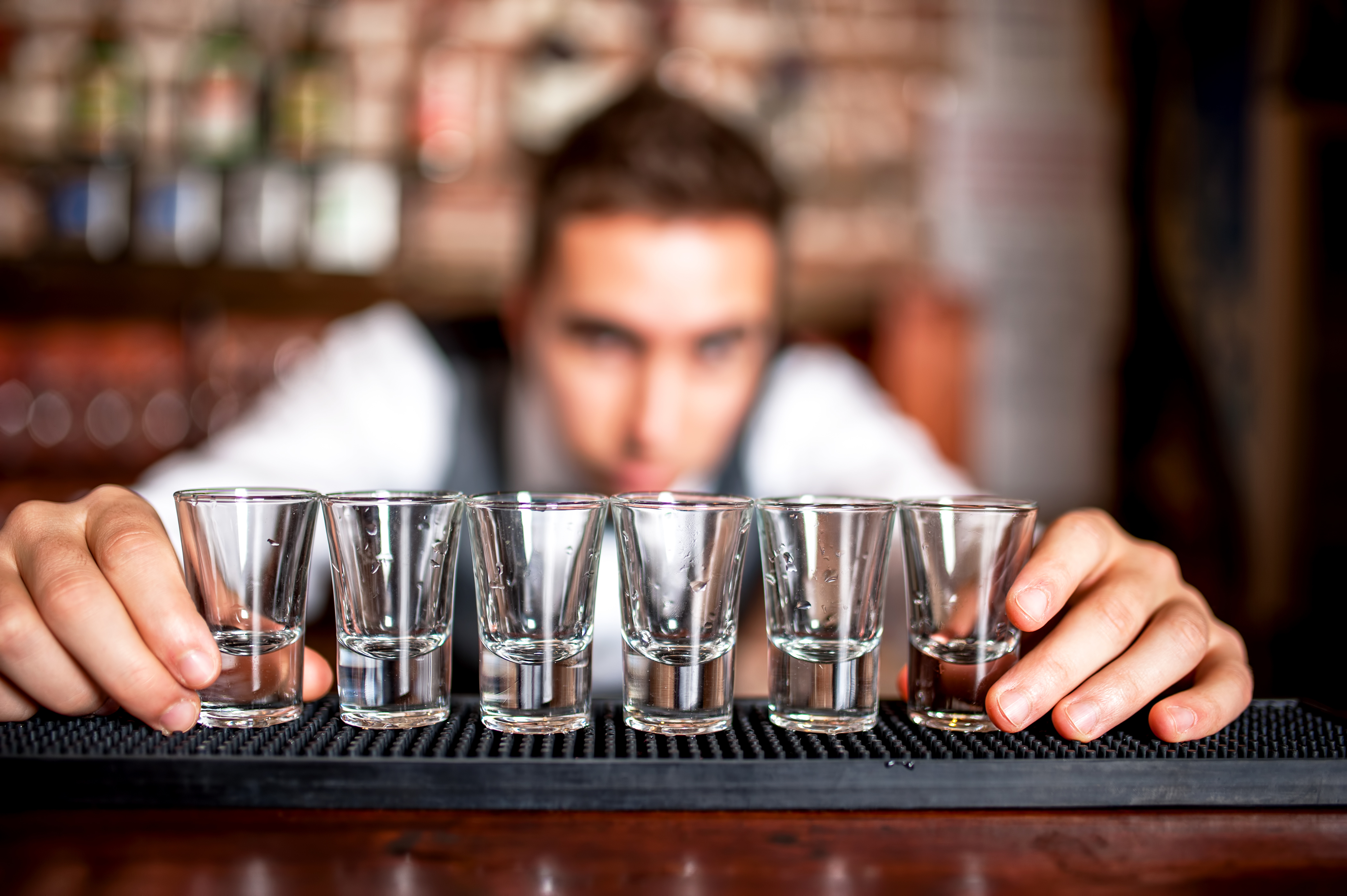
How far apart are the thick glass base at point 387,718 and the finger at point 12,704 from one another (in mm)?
216

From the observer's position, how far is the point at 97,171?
100 inches

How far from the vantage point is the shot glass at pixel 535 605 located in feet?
2.36

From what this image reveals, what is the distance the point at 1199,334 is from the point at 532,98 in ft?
6.69

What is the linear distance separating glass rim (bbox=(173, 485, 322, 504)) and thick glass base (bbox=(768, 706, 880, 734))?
13.8 inches

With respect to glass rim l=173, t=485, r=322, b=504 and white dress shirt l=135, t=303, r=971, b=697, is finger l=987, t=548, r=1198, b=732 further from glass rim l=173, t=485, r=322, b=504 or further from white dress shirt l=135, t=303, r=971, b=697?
white dress shirt l=135, t=303, r=971, b=697

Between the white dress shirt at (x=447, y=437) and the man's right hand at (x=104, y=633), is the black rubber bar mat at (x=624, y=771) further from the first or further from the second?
the white dress shirt at (x=447, y=437)

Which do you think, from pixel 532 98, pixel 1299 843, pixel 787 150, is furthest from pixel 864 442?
pixel 1299 843

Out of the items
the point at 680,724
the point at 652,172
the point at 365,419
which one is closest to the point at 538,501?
the point at 680,724

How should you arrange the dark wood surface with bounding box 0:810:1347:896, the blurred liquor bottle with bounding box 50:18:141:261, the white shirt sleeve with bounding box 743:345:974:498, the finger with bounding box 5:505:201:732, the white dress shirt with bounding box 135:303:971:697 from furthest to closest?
1. the blurred liquor bottle with bounding box 50:18:141:261
2. the white shirt sleeve with bounding box 743:345:974:498
3. the white dress shirt with bounding box 135:303:971:697
4. the finger with bounding box 5:505:201:732
5. the dark wood surface with bounding box 0:810:1347:896

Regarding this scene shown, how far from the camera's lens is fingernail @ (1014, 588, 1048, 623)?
2.44ft

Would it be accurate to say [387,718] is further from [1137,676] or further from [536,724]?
[1137,676]

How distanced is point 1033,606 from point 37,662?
25.6 inches

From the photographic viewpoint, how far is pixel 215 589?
→ 2.42 ft

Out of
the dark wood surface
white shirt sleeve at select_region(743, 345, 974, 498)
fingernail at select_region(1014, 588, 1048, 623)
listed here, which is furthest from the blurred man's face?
the dark wood surface
